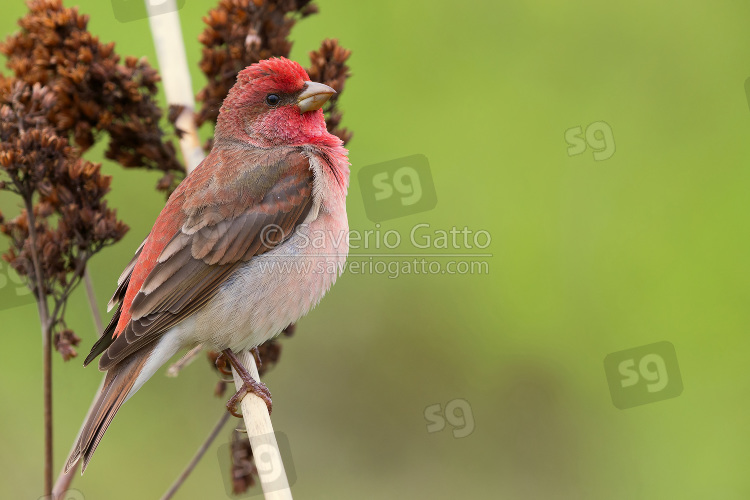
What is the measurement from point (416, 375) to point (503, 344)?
0.63m

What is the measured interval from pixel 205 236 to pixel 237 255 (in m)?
0.18

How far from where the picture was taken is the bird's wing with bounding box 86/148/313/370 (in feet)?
13.5

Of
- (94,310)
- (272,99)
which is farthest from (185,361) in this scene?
(272,99)

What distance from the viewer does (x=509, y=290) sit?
5707 mm

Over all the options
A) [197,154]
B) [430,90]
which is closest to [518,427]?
[430,90]

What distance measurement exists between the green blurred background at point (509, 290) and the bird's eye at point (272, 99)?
42.5 inches

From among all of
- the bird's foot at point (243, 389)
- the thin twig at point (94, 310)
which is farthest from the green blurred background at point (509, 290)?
the thin twig at point (94, 310)

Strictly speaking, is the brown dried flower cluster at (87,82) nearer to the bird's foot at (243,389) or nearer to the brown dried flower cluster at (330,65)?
the brown dried flower cluster at (330,65)

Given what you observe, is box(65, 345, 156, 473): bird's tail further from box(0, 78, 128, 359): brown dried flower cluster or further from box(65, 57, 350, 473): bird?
box(0, 78, 128, 359): brown dried flower cluster

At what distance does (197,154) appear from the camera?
182 inches

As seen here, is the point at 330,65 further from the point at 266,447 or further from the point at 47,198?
the point at 266,447

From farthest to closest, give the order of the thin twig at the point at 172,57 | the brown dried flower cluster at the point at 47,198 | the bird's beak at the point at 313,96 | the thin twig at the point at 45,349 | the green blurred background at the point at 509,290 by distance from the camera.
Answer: the green blurred background at the point at 509,290 → the bird's beak at the point at 313,96 → the thin twig at the point at 172,57 → the brown dried flower cluster at the point at 47,198 → the thin twig at the point at 45,349

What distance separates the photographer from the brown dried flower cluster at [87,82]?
430 centimetres

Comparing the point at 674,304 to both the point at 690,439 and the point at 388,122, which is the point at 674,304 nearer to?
the point at 690,439
